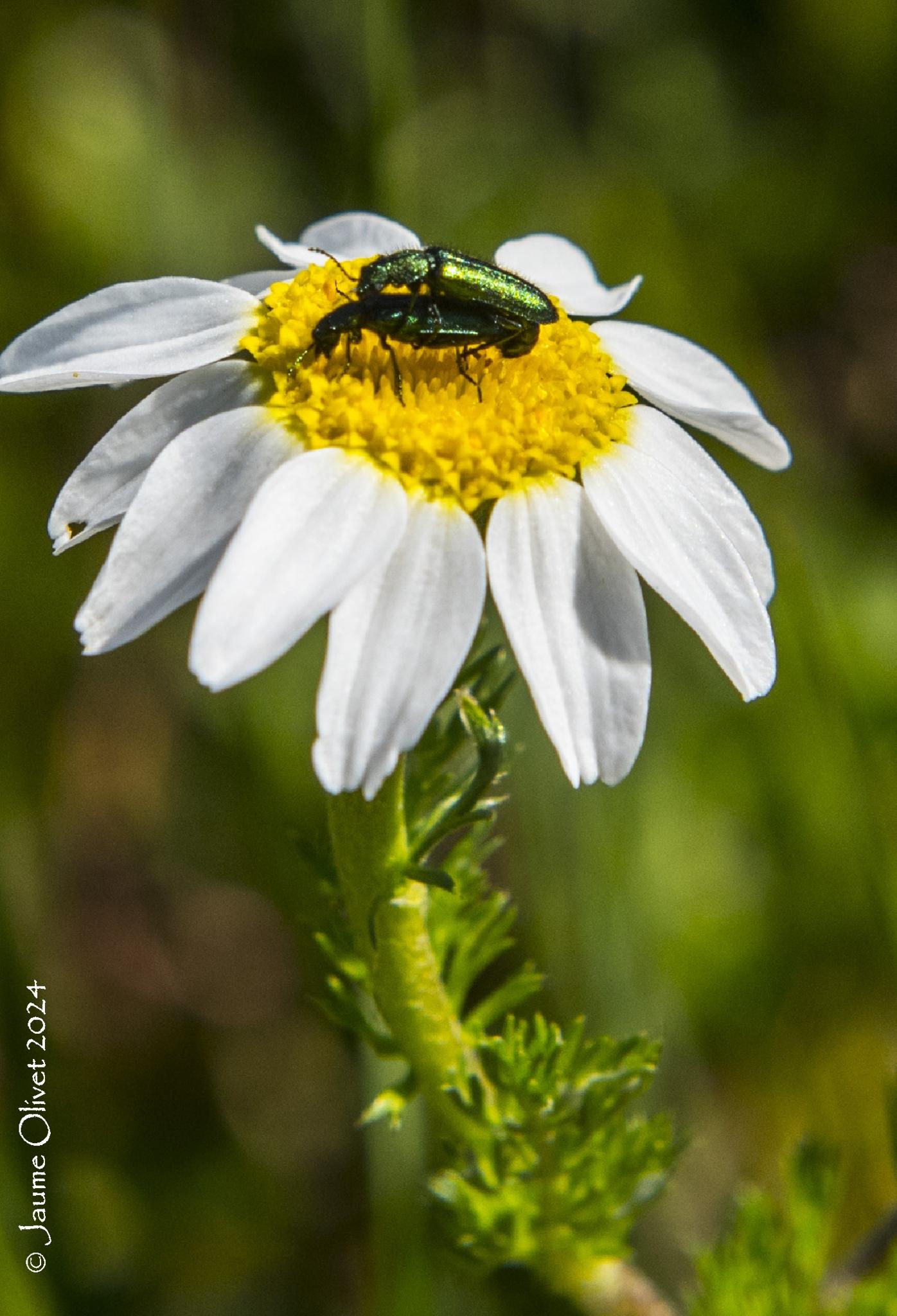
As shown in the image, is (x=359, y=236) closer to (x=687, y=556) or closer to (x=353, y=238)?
(x=353, y=238)

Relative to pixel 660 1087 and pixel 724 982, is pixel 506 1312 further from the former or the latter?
pixel 724 982

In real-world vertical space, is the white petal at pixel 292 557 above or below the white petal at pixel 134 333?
below

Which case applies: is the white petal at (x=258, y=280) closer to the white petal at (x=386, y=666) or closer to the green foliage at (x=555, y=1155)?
the white petal at (x=386, y=666)

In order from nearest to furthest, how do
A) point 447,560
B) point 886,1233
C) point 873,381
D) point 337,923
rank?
1. point 447,560
2. point 337,923
3. point 886,1233
4. point 873,381

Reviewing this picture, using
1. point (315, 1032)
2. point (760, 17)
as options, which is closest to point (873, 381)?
point (760, 17)

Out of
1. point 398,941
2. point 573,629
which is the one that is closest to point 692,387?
point 573,629

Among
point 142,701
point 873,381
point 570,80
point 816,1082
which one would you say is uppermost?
point 570,80

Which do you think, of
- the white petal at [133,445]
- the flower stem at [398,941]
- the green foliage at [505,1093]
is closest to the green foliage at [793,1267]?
the green foliage at [505,1093]
